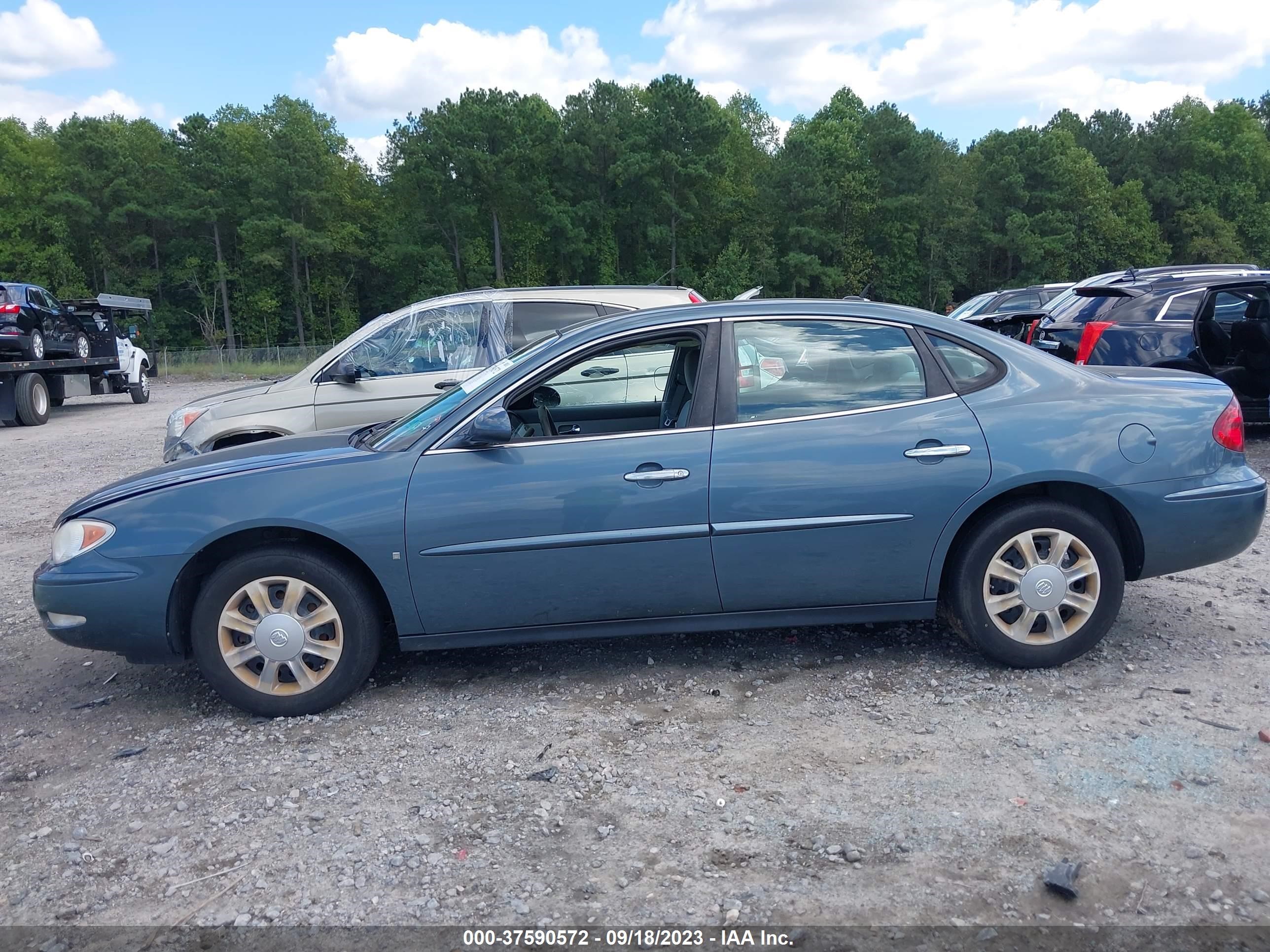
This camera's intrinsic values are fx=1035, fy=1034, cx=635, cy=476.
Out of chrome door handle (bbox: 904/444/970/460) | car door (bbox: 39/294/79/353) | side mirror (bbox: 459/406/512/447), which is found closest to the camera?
side mirror (bbox: 459/406/512/447)

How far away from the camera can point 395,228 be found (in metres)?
68.6

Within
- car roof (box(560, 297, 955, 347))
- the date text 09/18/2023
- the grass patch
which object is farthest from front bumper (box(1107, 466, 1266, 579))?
the grass patch

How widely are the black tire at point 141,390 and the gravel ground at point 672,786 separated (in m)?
18.6

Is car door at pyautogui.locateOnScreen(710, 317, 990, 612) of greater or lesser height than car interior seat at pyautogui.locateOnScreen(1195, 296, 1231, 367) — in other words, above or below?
below

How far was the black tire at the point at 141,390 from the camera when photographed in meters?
22.2

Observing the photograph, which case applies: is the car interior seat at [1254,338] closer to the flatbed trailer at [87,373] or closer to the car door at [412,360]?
the car door at [412,360]

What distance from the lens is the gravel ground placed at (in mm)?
3012

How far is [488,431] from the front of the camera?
4.25m

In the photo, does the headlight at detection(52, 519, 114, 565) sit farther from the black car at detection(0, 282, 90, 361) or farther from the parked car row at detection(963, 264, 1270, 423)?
the black car at detection(0, 282, 90, 361)

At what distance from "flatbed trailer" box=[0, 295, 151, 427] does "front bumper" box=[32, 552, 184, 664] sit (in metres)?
15.2

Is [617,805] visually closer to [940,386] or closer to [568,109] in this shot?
[940,386]

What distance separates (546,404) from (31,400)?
623 inches

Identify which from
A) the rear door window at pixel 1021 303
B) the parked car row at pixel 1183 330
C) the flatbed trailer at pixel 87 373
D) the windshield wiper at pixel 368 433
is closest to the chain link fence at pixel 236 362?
the flatbed trailer at pixel 87 373

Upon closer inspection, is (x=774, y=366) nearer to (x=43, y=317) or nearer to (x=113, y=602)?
(x=113, y=602)
